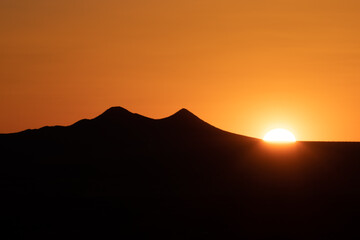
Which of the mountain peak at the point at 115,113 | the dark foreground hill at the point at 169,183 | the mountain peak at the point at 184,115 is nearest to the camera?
the dark foreground hill at the point at 169,183

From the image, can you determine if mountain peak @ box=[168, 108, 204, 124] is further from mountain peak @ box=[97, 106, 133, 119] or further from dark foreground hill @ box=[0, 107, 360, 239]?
mountain peak @ box=[97, 106, 133, 119]

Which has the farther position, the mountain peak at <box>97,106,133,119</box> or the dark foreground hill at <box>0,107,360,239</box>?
the mountain peak at <box>97,106,133,119</box>

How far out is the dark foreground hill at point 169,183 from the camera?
48.9 meters

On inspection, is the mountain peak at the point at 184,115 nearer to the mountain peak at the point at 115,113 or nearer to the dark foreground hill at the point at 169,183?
the dark foreground hill at the point at 169,183

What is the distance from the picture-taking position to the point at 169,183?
57000 mm

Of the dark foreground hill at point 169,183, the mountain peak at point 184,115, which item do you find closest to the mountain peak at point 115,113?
the dark foreground hill at point 169,183

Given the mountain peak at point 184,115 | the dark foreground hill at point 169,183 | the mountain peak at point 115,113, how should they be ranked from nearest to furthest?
the dark foreground hill at point 169,183 < the mountain peak at point 115,113 < the mountain peak at point 184,115

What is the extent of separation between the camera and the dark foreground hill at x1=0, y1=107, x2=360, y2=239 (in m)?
48.9

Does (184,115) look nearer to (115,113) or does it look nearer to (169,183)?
(115,113)

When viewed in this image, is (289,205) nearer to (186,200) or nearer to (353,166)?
(186,200)

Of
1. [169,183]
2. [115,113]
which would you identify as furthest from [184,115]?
[169,183]

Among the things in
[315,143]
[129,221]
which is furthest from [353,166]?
[129,221]

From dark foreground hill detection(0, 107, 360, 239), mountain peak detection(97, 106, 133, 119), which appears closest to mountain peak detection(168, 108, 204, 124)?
dark foreground hill detection(0, 107, 360, 239)

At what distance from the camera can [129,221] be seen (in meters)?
49.5
